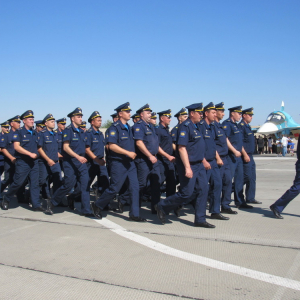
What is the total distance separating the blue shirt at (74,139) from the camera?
21.7 feet

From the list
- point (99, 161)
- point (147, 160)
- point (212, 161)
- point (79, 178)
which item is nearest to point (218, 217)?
point (212, 161)

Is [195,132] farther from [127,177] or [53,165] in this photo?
[53,165]

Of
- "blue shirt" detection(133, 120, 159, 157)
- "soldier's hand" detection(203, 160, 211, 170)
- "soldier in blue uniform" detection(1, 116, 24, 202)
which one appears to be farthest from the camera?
"soldier in blue uniform" detection(1, 116, 24, 202)

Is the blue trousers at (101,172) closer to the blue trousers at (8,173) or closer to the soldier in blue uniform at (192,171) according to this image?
the blue trousers at (8,173)

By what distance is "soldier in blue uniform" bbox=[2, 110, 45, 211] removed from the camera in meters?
7.11

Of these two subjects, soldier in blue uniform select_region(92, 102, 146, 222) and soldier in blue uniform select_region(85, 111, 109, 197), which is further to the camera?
soldier in blue uniform select_region(85, 111, 109, 197)

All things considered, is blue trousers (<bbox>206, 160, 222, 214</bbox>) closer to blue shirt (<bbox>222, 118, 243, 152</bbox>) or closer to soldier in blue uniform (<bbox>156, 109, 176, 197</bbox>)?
soldier in blue uniform (<bbox>156, 109, 176, 197</bbox>)

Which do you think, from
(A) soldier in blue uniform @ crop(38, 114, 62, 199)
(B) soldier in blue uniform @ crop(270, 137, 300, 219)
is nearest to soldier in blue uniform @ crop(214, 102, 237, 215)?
(B) soldier in blue uniform @ crop(270, 137, 300, 219)

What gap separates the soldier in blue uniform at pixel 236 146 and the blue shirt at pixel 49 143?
11.6 ft

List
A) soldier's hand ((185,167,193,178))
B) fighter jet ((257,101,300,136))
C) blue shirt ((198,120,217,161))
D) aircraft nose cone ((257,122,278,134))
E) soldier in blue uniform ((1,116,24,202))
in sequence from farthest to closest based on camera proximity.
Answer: fighter jet ((257,101,300,136)) < aircraft nose cone ((257,122,278,134)) < soldier in blue uniform ((1,116,24,202)) < blue shirt ((198,120,217,161)) < soldier's hand ((185,167,193,178))

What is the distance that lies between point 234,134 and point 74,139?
10.1ft

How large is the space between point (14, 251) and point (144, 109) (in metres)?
3.28

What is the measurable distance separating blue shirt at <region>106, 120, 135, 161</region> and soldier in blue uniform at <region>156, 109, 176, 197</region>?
94 cm

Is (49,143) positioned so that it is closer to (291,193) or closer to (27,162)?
(27,162)
